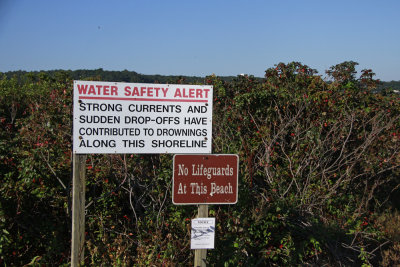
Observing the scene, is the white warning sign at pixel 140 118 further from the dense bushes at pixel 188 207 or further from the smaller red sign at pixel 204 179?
the dense bushes at pixel 188 207

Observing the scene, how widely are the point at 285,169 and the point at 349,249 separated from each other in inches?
49.8

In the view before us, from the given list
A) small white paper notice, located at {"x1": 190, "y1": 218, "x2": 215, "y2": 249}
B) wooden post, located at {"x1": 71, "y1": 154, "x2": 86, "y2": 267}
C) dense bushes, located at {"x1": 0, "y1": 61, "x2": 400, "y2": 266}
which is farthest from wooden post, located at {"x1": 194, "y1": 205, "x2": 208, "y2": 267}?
wooden post, located at {"x1": 71, "y1": 154, "x2": 86, "y2": 267}

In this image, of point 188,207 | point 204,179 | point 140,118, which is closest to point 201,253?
point 204,179

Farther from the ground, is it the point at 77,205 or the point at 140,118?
the point at 140,118

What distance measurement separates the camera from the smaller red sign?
3131 mm

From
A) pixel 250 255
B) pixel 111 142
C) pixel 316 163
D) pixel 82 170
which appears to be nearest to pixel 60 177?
pixel 82 170

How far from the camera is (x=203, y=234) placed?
10.5 feet

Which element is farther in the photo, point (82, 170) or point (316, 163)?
point (316, 163)

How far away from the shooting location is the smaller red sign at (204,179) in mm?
3131

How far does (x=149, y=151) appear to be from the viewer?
3213 millimetres

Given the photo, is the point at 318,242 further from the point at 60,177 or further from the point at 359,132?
the point at 60,177

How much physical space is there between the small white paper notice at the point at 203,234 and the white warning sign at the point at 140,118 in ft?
2.01

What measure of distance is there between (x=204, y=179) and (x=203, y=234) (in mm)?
480

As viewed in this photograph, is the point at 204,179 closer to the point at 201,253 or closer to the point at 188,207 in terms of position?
the point at 201,253
